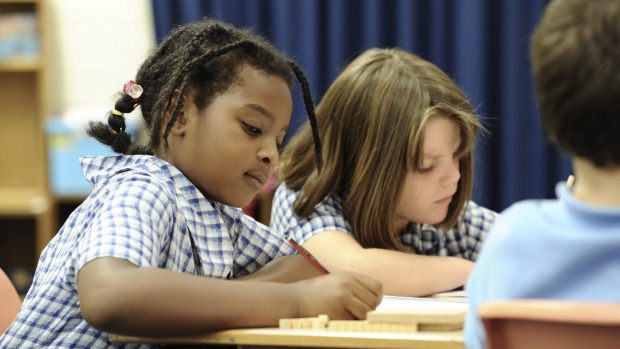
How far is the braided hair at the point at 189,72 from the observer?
5.34 ft

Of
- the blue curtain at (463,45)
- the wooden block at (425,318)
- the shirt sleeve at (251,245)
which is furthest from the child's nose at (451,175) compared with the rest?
the blue curtain at (463,45)

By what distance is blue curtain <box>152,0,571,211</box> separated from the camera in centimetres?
398

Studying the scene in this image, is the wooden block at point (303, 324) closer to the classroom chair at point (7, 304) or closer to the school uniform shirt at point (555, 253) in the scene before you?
the school uniform shirt at point (555, 253)

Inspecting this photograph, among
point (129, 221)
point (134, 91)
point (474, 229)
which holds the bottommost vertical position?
point (474, 229)

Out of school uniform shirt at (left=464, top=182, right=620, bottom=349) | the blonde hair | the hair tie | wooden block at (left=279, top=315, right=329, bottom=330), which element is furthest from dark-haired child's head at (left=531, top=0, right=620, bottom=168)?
the blonde hair

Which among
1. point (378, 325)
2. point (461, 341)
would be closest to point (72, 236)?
point (378, 325)

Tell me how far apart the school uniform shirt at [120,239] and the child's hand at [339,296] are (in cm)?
22

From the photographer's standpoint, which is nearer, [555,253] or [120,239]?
[555,253]

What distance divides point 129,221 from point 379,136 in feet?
2.69

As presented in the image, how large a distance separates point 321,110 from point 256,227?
474 mm

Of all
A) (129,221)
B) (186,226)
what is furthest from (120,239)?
(186,226)

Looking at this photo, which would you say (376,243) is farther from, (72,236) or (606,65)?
(606,65)

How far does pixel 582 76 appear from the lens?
0.94 metres

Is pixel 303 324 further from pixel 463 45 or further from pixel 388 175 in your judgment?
pixel 463 45
